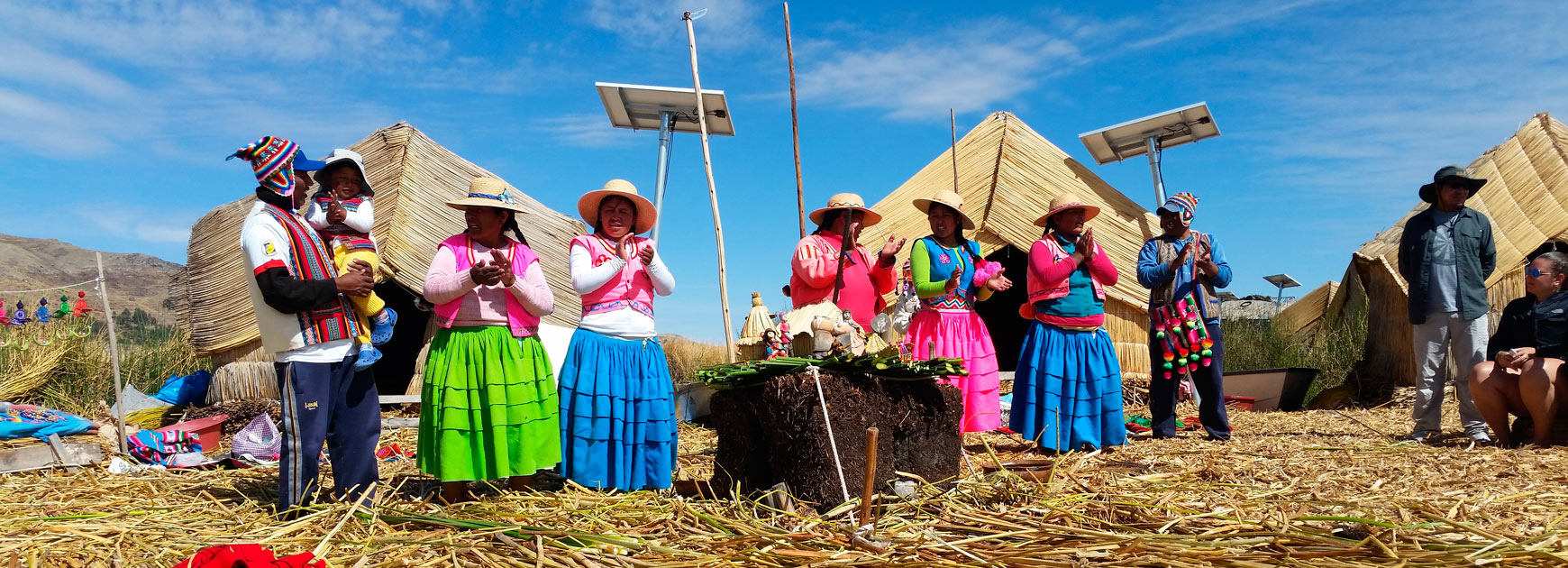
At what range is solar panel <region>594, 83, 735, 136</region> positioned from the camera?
25.3ft

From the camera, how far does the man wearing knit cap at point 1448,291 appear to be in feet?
19.1

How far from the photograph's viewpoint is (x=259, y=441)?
6004 mm

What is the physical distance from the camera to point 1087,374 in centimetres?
544

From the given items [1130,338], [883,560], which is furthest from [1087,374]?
[1130,338]

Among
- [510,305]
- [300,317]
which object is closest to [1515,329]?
[510,305]

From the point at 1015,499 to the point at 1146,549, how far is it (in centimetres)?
65

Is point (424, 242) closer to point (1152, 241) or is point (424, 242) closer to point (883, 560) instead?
point (1152, 241)

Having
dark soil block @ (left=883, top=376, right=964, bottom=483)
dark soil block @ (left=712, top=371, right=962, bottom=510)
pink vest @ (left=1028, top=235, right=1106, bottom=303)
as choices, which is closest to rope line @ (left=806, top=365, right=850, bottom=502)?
dark soil block @ (left=712, top=371, right=962, bottom=510)

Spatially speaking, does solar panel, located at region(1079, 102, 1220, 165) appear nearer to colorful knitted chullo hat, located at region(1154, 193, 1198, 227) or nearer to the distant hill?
colorful knitted chullo hat, located at region(1154, 193, 1198, 227)

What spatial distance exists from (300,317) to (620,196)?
1.40 meters

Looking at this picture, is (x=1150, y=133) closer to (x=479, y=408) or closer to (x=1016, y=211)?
(x=1016, y=211)

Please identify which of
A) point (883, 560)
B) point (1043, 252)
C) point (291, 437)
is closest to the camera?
point (883, 560)

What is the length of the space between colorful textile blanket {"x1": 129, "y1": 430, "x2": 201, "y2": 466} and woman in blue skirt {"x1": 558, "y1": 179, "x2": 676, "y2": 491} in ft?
10.3

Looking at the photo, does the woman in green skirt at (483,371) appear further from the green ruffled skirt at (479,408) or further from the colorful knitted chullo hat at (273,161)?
the colorful knitted chullo hat at (273,161)
